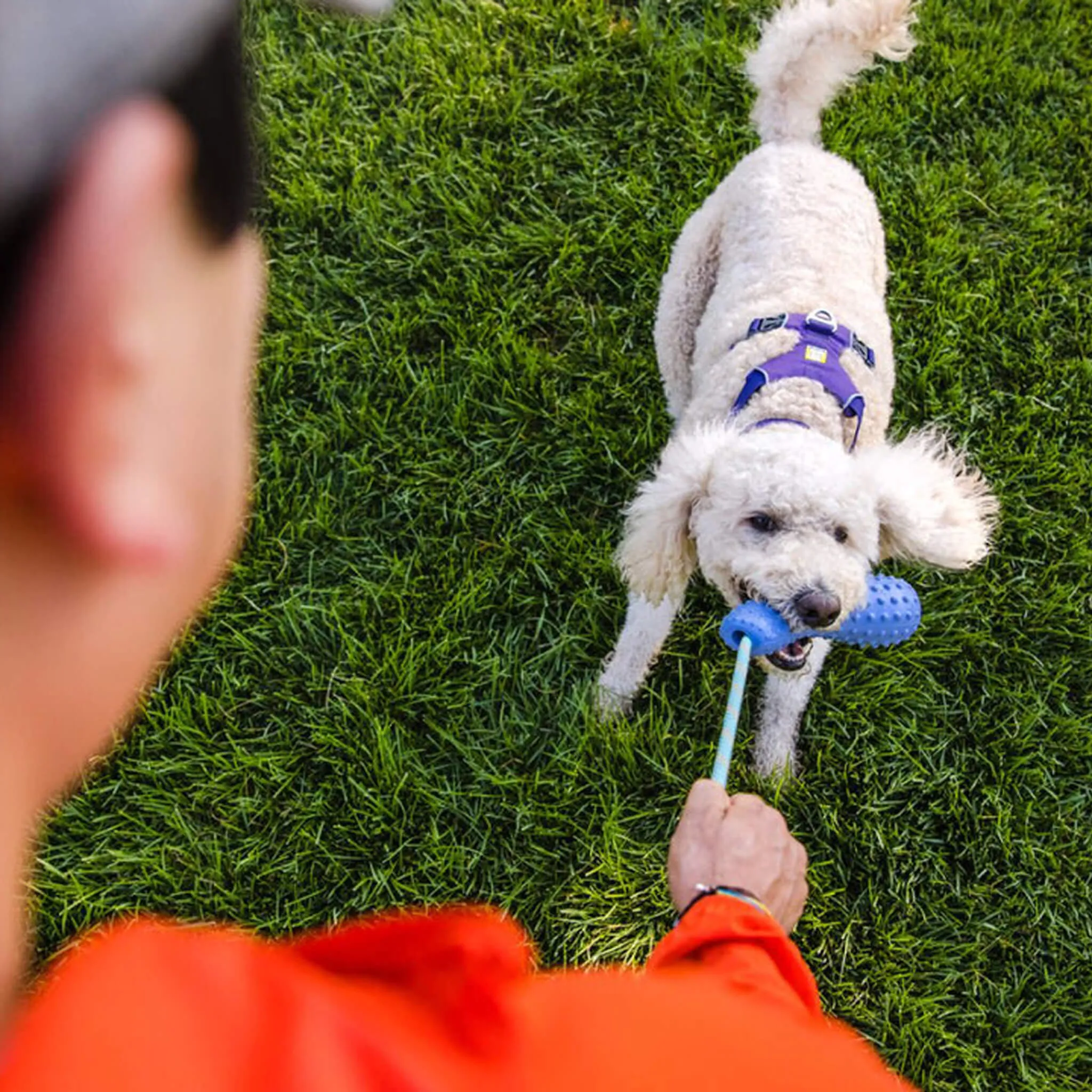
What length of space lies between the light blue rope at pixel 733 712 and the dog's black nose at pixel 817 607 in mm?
155

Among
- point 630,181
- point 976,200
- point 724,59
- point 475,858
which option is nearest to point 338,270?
point 630,181

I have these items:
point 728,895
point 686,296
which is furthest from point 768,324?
point 728,895

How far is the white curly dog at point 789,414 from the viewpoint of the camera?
2.30 m

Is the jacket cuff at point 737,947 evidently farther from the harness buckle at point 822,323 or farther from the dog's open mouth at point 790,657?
the harness buckle at point 822,323

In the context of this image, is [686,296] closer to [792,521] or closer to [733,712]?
[792,521]

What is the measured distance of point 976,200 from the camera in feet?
11.8

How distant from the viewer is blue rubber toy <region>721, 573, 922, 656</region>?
224 centimetres

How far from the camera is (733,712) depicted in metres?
2.29

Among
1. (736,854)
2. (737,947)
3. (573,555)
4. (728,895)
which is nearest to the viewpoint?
(737,947)

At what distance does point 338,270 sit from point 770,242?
155cm

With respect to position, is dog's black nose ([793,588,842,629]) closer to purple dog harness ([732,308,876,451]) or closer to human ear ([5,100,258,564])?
purple dog harness ([732,308,876,451])

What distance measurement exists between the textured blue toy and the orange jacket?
1.19m

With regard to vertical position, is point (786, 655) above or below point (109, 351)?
below

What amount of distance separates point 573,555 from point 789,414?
0.85m
